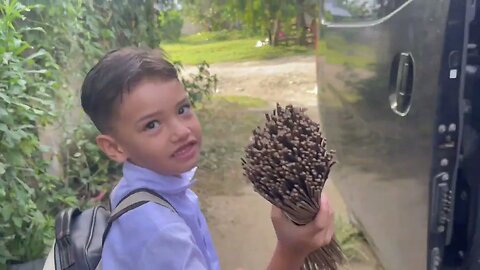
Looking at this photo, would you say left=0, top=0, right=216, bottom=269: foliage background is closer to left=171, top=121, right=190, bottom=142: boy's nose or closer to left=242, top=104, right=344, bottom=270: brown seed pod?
left=171, top=121, right=190, bottom=142: boy's nose

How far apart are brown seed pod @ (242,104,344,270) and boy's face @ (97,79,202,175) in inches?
6.9

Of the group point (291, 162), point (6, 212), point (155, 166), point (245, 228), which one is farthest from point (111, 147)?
point (245, 228)

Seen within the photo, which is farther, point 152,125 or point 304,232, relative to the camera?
point 152,125

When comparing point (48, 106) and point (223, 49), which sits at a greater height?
point (48, 106)

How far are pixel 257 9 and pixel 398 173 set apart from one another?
5295 millimetres

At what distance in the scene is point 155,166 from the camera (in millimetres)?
1286

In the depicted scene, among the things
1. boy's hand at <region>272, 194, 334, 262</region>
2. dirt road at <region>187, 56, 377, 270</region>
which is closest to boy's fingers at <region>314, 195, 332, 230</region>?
boy's hand at <region>272, 194, 334, 262</region>

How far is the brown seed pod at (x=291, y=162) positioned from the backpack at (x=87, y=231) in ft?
0.77

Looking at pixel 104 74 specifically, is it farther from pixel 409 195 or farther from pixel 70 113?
pixel 70 113

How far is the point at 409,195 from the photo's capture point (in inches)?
85.0

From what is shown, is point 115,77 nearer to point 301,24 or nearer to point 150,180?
point 150,180

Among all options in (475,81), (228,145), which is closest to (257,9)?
(228,145)

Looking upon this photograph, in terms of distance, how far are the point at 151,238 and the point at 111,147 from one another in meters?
0.26

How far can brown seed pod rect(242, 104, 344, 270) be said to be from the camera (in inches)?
42.8
